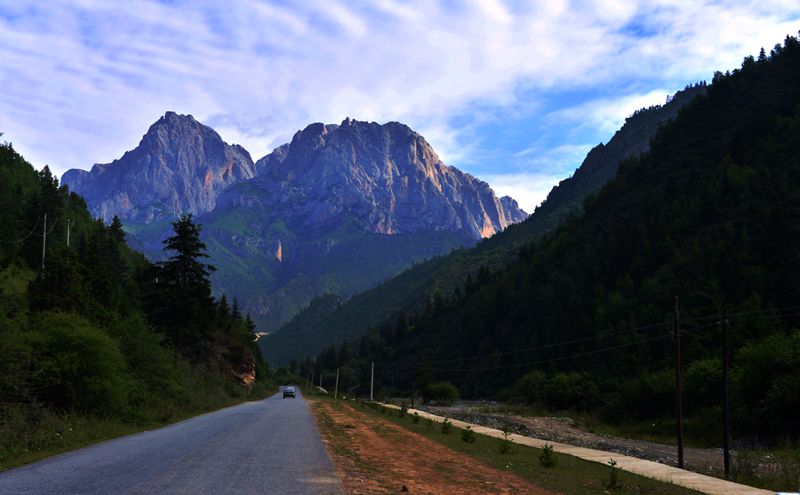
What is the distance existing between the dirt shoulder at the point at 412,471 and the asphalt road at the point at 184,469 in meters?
0.72

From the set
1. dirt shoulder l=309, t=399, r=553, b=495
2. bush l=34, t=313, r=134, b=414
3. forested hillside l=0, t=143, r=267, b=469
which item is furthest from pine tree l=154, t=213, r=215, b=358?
dirt shoulder l=309, t=399, r=553, b=495

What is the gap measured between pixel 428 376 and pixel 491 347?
1949 centimetres

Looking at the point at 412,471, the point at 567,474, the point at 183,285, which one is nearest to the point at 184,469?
the point at 412,471

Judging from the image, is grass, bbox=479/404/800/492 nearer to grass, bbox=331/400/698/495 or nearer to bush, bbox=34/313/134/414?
grass, bbox=331/400/698/495

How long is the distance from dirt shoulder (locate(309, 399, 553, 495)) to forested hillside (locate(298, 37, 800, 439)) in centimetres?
1396

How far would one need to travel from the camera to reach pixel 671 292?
289ft

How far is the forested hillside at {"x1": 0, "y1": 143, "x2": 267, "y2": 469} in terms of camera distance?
77.0 feet

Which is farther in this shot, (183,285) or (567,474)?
(183,285)

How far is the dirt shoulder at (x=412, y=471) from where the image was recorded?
584 inches

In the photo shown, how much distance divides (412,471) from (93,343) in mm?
18685

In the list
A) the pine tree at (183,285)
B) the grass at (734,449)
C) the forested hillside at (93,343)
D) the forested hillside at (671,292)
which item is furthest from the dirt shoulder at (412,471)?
the pine tree at (183,285)

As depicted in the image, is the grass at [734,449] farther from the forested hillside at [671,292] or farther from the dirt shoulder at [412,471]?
the dirt shoulder at [412,471]

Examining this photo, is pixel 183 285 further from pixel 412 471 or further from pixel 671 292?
pixel 671 292

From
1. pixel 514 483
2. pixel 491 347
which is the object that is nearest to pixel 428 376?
pixel 491 347
